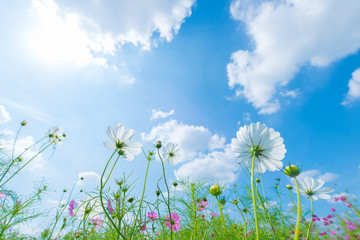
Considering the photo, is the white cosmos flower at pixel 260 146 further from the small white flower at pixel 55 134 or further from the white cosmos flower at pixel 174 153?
the small white flower at pixel 55 134

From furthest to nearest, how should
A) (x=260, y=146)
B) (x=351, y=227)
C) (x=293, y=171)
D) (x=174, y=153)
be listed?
1. (x=351, y=227)
2. (x=174, y=153)
3. (x=260, y=146)
4. (x=293, y=171)

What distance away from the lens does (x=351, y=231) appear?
251 centimetres

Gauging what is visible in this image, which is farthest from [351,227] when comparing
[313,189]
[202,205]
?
[313,189]

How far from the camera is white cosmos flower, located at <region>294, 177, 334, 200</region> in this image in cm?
99

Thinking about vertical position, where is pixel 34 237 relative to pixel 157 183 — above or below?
below

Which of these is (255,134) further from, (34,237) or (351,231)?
(351,231)

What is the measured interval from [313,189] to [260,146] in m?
0.42

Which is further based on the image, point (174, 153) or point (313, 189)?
point (174, 153)

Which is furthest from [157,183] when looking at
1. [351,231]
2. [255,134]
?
[351,231]

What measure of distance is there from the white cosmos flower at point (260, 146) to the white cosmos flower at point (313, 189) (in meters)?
0.31

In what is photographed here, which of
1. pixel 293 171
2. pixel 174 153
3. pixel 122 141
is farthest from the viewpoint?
pixel 174 153

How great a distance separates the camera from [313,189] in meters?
1.02

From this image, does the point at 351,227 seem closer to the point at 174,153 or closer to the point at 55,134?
the point at 174,153

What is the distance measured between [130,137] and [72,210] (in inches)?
49.8
